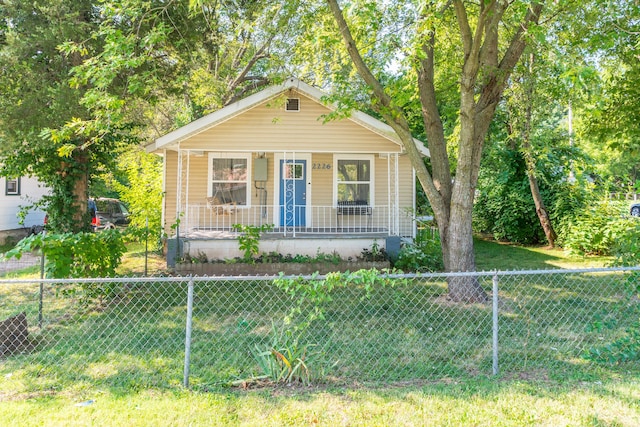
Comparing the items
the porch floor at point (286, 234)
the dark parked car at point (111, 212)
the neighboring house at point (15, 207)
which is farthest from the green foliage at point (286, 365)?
the dark parked car at point (111, 212)

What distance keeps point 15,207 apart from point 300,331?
47.9ft

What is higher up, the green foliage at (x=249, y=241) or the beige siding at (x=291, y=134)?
the beige siding at (x=291, y=134)

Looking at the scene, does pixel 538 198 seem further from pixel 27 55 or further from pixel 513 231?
pixel 27 55

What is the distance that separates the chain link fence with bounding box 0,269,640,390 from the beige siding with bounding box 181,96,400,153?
13.5ft

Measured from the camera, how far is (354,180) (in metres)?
12.3

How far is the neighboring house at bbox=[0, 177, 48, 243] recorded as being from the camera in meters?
14.7

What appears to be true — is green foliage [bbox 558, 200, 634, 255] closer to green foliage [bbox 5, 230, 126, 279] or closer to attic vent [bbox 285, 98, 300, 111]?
attic vent [bbox 285, 98, 300, 111]

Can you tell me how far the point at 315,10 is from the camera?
862cm

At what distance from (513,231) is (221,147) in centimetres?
1162

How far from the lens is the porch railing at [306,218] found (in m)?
11.9

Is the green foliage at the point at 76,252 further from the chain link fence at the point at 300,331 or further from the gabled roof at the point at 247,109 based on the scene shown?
the gabled roof at the point at 247,109

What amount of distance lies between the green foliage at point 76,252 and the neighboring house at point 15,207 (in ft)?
30.9

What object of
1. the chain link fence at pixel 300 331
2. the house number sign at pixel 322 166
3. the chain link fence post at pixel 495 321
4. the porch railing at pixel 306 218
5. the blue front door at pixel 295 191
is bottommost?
the chain link fence at pixel 300 331

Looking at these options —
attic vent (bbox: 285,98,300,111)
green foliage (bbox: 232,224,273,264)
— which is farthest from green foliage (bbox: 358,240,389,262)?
attic vent (bbox: 285,98,300,111)
